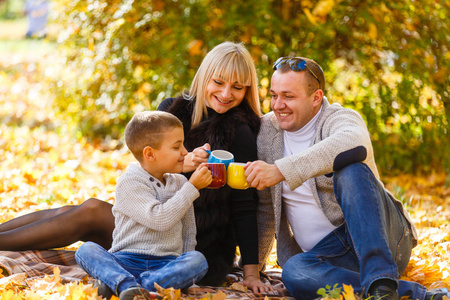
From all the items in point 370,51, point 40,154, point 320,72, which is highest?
point 320,72

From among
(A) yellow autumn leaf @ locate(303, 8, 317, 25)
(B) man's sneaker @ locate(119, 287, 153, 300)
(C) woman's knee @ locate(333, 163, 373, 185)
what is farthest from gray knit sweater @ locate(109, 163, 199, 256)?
(A) yellow autumn leaf @ locate(303, 8, 317, 25)


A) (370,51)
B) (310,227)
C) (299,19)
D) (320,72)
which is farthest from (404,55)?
(310,227)

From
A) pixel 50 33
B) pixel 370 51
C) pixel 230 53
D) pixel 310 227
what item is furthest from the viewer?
pixel 50 33

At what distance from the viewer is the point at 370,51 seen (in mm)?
6375

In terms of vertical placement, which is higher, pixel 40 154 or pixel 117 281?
pixel 117 281

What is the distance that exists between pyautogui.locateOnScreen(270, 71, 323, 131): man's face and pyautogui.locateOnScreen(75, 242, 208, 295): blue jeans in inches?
36.7

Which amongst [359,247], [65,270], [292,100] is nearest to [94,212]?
[65,270]

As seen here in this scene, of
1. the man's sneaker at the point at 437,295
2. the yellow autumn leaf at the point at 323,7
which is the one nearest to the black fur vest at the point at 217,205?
the man's sneaker at the point at 437,295

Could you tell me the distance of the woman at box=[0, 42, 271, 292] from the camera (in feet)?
10.2

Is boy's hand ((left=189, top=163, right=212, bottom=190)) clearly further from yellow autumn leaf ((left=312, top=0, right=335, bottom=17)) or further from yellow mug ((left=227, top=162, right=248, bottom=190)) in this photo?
yellow autumn leaf ((left=312, top=0, right=335, bottom=17))

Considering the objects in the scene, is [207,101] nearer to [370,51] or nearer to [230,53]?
[230,53]

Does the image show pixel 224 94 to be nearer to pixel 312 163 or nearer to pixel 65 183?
pixel 312 163

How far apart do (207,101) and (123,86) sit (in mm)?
3530

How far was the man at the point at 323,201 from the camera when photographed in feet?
8.22
